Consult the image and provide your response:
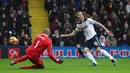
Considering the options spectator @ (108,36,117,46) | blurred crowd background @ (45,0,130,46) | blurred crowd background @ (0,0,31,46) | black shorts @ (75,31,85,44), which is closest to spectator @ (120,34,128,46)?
blurred crowd background @ (45,0,130,46)

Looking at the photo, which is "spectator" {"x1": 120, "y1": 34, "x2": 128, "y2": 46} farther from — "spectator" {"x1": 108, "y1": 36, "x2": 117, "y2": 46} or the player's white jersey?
the player's white jersey

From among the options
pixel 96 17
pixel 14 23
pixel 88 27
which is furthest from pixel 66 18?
pixel 88 27

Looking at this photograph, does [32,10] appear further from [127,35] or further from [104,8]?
[127,35]

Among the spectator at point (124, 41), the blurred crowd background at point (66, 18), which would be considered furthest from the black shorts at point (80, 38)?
the spectator at point (124, 41)

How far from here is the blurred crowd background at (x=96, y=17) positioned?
28.2 meters

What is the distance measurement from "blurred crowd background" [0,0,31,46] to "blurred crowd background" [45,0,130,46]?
163 centimetres

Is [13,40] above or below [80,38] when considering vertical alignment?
above

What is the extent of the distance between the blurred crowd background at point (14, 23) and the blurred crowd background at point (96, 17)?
1633mm

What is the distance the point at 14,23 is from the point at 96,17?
16.0ft

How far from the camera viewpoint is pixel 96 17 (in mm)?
29172

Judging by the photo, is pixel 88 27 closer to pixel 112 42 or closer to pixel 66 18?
A: pixel 112 42

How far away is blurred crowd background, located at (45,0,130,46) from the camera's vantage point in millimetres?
28234

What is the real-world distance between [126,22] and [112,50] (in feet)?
10.5

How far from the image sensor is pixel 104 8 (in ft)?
100
